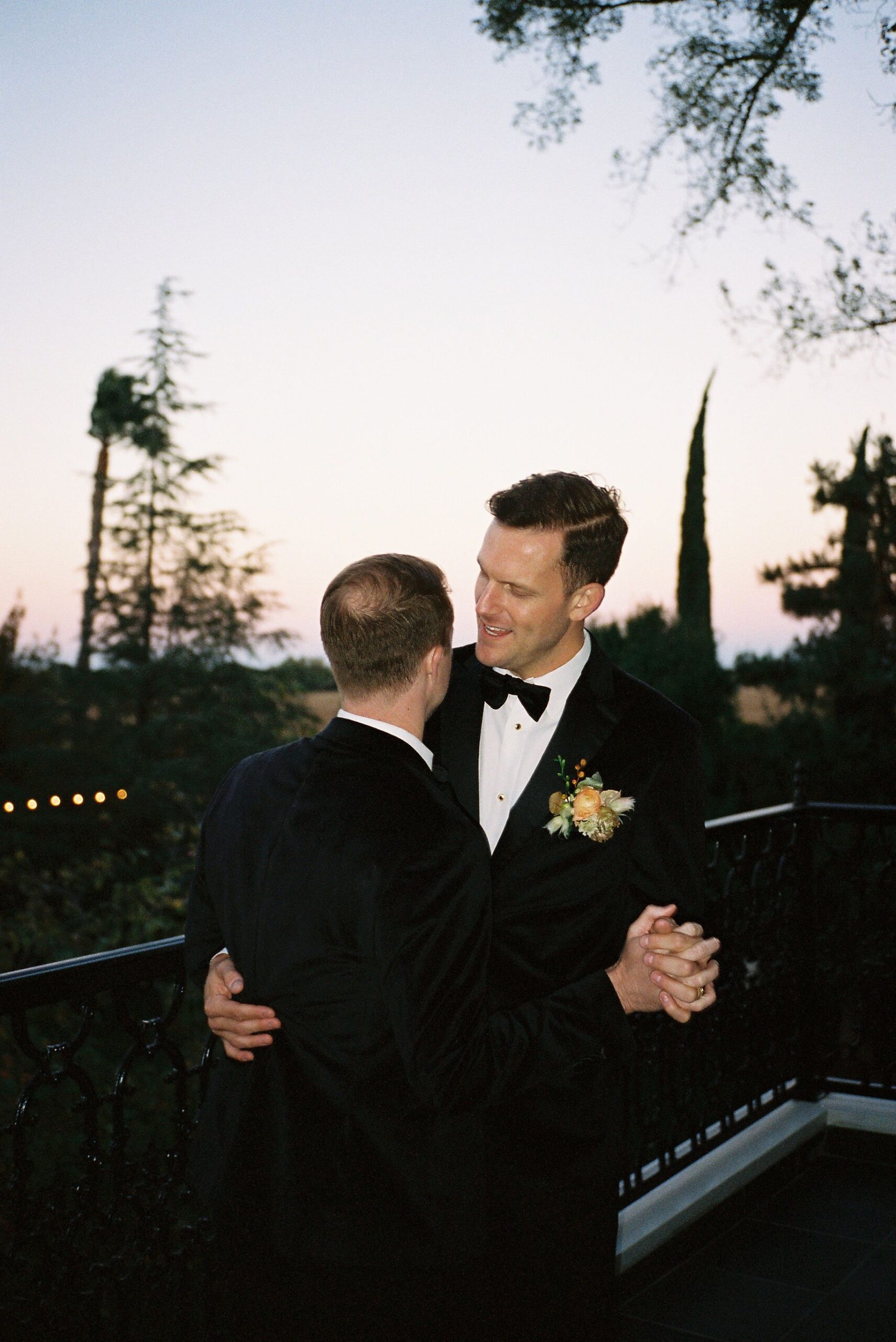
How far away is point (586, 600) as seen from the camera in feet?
8.00

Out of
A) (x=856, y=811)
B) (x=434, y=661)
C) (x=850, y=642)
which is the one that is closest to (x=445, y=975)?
(x=434, y=661)

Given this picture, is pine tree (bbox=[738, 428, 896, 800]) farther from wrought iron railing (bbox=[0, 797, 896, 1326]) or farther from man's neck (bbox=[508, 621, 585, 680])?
man's neck (bbox=[508, 621, 585, 680])

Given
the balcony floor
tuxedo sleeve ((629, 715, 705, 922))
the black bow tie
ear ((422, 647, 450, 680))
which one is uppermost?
ear ((422, 647, 450, 680))

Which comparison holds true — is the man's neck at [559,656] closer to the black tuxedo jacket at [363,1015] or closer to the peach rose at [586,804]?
the peach rose at [586,804]

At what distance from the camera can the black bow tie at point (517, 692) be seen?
240cm

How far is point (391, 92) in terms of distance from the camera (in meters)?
8.96

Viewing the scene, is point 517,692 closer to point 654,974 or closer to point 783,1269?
point 654,974

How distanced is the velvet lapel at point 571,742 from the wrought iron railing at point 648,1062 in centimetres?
47

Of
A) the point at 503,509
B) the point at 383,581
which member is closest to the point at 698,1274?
the point at 503,509

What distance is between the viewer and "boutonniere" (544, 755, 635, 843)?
6.97 ft

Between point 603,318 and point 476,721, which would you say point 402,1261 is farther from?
point 603,318

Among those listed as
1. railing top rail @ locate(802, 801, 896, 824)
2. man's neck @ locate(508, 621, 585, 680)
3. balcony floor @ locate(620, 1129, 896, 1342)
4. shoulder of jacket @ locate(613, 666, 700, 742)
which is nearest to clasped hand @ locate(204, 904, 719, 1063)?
shoulder of jacket @ locate(613, 666, 700, 742)

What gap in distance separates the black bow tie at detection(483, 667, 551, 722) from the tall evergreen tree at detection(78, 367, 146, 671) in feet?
64.9

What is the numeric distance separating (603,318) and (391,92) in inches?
117
